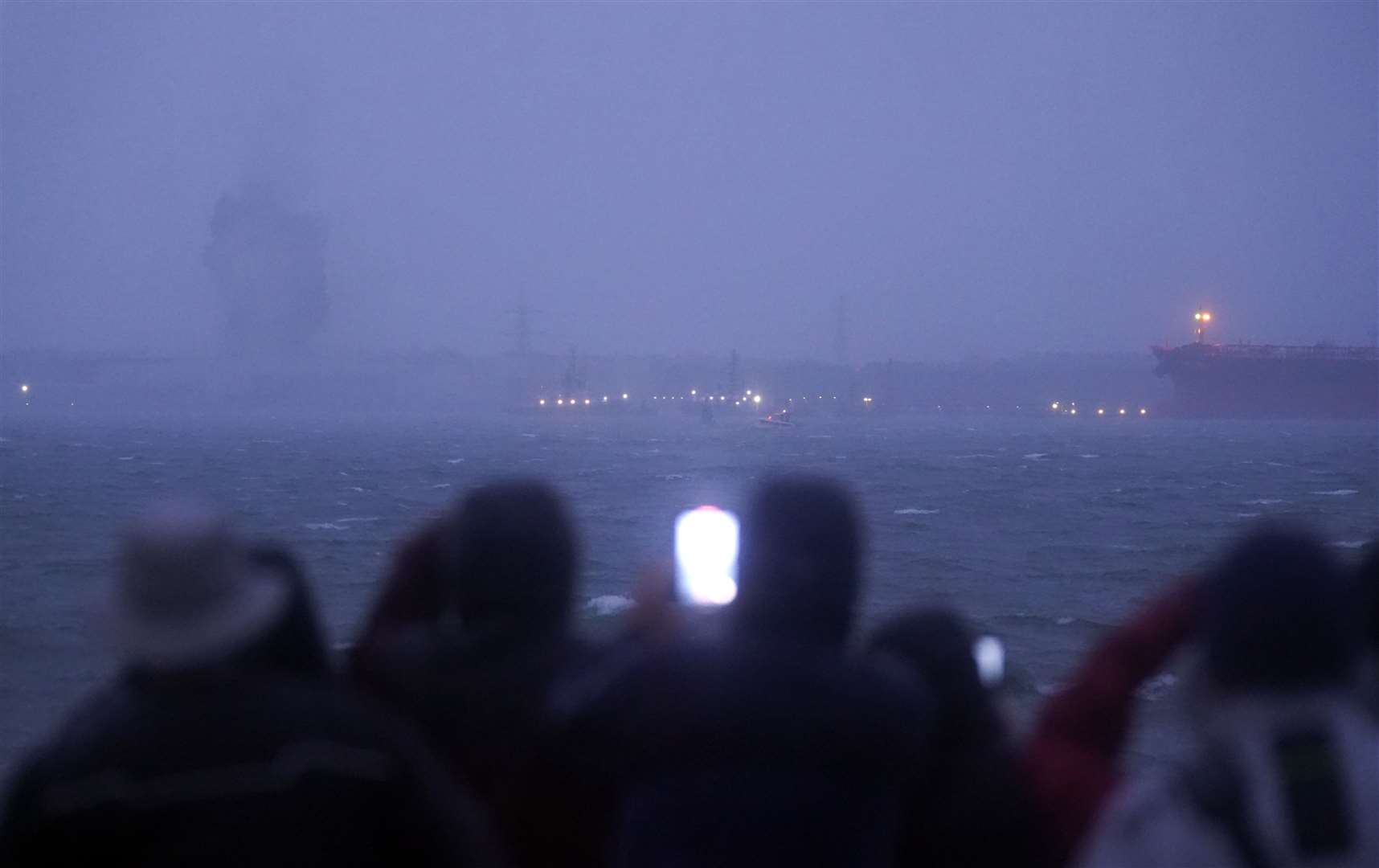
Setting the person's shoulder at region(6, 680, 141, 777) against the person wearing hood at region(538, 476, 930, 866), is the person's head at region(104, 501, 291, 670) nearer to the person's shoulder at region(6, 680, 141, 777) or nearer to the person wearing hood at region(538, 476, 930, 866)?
the person's shoulder at region(6, 680, 141, 777)

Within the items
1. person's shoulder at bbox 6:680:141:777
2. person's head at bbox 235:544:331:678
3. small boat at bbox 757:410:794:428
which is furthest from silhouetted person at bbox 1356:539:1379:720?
small boat at bbox 757:410:794:428

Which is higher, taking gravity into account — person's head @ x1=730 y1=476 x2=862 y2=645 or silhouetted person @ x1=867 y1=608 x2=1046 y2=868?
person's head @ x1=730 y1=476 x2=862 y2=645

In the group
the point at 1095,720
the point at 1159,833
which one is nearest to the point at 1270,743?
the point at 1159,833

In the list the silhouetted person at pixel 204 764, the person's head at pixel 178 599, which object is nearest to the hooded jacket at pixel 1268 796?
the silhouetted person at pixel 204 764


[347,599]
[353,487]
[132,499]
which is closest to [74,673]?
[347,599]

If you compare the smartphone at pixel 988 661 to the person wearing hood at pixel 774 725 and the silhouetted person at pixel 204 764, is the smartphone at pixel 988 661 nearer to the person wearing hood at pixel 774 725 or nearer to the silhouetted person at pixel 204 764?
the person wearing hood at pixel 774 725

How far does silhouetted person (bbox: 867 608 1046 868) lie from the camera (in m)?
2.20

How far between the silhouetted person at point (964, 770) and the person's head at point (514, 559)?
0.59m

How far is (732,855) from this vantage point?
2.18 m

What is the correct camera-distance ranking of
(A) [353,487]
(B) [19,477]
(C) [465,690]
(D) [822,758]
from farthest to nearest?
(B) [19,477], (A) [353,487], (C) [465,690], (D) [822,758]

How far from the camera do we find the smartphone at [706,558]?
2.51 m

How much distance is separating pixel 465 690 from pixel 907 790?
808 millimetres

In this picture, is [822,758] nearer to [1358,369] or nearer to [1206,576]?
[1206,576]

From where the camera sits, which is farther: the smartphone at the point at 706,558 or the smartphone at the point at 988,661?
the smartphone at the point at 706,558
